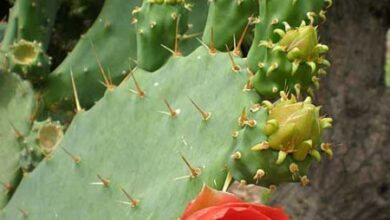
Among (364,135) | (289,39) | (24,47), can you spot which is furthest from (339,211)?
(289,39)

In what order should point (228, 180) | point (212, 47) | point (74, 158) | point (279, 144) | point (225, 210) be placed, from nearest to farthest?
point (225, 210) < point (279, 144) < point (228, 180) < point (212, 47) < point (74, 158)

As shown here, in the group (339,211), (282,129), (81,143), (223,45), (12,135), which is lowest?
(339,211)

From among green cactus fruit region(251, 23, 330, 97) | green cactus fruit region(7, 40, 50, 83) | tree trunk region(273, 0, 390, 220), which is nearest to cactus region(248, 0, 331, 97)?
green cactus fruit region(251, 23, 330, 97)

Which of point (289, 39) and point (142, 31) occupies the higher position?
point (289, 39)

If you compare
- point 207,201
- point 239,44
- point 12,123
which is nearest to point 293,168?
point 207,201

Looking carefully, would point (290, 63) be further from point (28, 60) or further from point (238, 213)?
point (28, 60)

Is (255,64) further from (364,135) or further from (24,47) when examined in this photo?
(364,135)

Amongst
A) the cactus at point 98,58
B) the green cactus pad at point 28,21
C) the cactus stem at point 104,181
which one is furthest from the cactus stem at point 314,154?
the green cactus pad at point 28,21

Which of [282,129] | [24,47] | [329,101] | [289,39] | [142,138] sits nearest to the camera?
[282,129]

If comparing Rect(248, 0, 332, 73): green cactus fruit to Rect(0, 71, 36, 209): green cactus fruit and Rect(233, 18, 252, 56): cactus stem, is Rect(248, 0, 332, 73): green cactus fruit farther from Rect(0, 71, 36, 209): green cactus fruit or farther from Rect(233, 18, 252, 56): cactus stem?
Rect(0, 71, 36, 209): green cactus fruit
